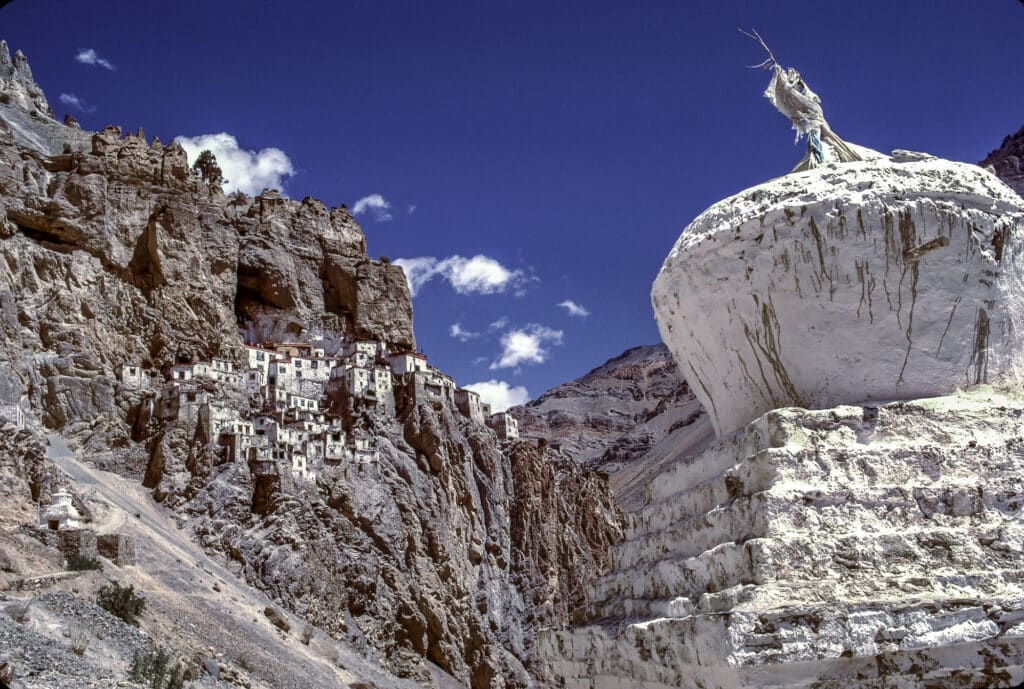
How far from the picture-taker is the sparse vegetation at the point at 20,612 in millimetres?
20156

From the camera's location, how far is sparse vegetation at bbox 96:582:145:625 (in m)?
26.2

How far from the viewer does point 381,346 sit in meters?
61.4

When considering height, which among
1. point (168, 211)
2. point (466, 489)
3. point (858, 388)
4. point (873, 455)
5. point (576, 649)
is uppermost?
point (168, 211)

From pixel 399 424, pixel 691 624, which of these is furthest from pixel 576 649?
pixel 399 424

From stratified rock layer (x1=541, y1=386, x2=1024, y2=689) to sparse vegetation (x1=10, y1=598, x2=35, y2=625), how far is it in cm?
1660

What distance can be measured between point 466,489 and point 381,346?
36.3 ft

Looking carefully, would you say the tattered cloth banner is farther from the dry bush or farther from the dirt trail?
the dirt trail

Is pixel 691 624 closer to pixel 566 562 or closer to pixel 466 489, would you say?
pixel 466 489

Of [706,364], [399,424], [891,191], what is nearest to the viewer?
[891,191]

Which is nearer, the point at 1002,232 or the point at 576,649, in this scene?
the point at 1002,232

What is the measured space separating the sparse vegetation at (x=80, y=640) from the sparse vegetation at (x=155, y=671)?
1081 mm

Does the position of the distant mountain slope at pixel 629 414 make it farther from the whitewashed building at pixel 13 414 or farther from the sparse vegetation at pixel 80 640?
the sparse vegetation at pixel 80 640

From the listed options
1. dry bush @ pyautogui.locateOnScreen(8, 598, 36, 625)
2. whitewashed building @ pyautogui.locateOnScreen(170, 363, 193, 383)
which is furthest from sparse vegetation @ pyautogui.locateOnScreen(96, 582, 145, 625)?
whitewashed building @ pyautogui.locateOnScreen(170, 363, 193, 383)

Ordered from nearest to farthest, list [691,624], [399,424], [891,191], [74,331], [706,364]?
[691,624], [891,191], [706,364], [74,331], [399,424]
